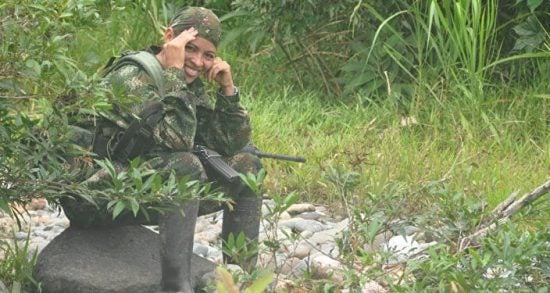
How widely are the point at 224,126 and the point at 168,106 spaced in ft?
1.28

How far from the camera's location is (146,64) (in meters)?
4.93

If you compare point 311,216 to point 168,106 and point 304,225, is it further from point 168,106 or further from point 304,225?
point 168,106

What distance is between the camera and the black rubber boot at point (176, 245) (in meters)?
4.84

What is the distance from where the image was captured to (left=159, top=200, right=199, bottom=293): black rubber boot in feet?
15.9

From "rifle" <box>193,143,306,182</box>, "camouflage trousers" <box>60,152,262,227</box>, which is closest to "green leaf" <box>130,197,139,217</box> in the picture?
"camouflage trousers" <box>60,152,262,227</box>

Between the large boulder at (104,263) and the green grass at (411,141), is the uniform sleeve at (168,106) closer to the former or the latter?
the large boulder at (104,263)

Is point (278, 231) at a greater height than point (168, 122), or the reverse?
point (168, 122)

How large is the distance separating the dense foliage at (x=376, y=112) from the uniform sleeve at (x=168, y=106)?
0.17 m

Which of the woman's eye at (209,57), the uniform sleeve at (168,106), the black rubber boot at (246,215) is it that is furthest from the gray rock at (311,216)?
the uniform sleeve at (168,106)

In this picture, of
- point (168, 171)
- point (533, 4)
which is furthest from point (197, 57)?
point (533, 4)

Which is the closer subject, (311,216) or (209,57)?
(209,57)

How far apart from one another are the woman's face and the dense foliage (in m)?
0.31

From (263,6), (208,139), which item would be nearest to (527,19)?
(263,6)

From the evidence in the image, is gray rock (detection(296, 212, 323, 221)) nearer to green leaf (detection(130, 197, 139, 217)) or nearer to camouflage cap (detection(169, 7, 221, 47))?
camouflage cap (detection(169, 7, 221, 47))
